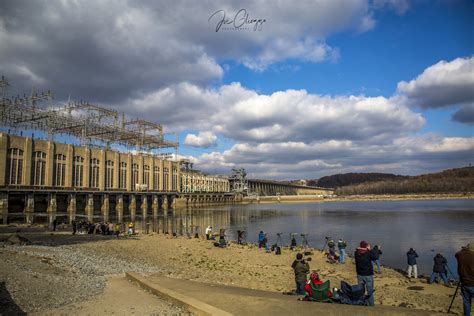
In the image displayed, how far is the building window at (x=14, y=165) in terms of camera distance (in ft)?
206

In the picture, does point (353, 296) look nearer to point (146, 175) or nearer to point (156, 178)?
point (146, 175)

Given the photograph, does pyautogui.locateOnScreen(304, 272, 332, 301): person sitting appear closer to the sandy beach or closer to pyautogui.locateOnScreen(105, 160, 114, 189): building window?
the sandy beach

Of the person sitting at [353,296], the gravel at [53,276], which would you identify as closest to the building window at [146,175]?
the gravel at [53,276]

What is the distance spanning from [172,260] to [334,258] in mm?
11448

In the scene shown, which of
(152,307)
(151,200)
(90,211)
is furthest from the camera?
(151,200)

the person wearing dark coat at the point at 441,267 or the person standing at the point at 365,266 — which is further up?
the person standing at the point at 365,266

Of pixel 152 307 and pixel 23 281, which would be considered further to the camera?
pixel 23 281

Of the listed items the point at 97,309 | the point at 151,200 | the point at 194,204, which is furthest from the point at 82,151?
the point at 97,309

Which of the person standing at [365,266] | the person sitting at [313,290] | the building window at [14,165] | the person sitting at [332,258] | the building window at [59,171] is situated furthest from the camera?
the building window at [59,171]

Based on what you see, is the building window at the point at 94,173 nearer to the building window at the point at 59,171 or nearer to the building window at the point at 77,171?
the building window at the point at 77,171

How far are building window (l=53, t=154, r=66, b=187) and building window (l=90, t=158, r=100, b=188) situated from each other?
27.6 ft

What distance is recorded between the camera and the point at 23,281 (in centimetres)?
1170

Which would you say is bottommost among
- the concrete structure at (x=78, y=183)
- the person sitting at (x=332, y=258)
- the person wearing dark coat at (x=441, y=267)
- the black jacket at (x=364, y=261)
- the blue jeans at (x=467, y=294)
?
the person sitting at (x=332, y=258)

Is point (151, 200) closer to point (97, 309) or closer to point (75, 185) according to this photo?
point (75, 185)
